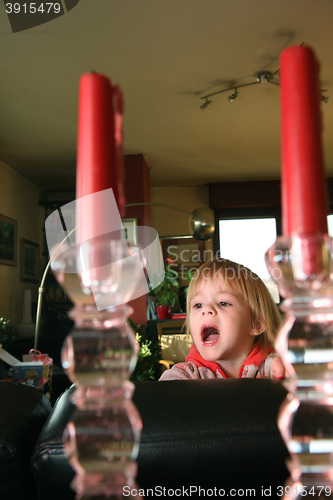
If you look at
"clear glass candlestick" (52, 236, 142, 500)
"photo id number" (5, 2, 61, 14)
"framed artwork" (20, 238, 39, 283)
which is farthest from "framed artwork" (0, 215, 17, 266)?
"clear glass candlestick" (52, 236, 142, 500)

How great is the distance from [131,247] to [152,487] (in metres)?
0.33

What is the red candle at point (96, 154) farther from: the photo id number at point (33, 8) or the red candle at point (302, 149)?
the photo id number at point (33, 8)

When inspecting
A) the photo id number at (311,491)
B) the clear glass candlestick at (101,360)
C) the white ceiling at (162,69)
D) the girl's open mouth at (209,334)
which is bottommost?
the photo id number at (311,491)

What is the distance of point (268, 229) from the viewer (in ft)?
19.8

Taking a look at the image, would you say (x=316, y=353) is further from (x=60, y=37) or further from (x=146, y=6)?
(x=60, y=37)

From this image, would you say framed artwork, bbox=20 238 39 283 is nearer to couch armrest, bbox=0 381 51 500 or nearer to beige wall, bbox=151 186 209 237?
beige wall, bbox=151 186 209 237

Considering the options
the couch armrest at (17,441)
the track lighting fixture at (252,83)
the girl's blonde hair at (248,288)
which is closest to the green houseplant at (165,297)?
the track lighting fixture at (252,83)

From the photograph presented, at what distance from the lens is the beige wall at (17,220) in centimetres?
458

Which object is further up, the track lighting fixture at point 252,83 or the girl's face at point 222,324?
the track lighting fixture at point 252,83

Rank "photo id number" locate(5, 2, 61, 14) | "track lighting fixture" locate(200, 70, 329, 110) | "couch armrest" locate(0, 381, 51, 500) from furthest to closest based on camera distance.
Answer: "track lighting fixture" locate(200, 70, 329, 110)
"photo id number" locate(5, 2, 61, 14)
"couch armrest" locate(0, 381, 51, 500)

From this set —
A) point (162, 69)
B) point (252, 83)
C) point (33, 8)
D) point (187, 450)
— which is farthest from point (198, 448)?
point (252, 83)

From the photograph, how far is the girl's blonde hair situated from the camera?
121 cm

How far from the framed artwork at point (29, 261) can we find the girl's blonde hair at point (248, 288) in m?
4.03

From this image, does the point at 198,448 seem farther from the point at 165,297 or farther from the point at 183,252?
the point at 183,252
